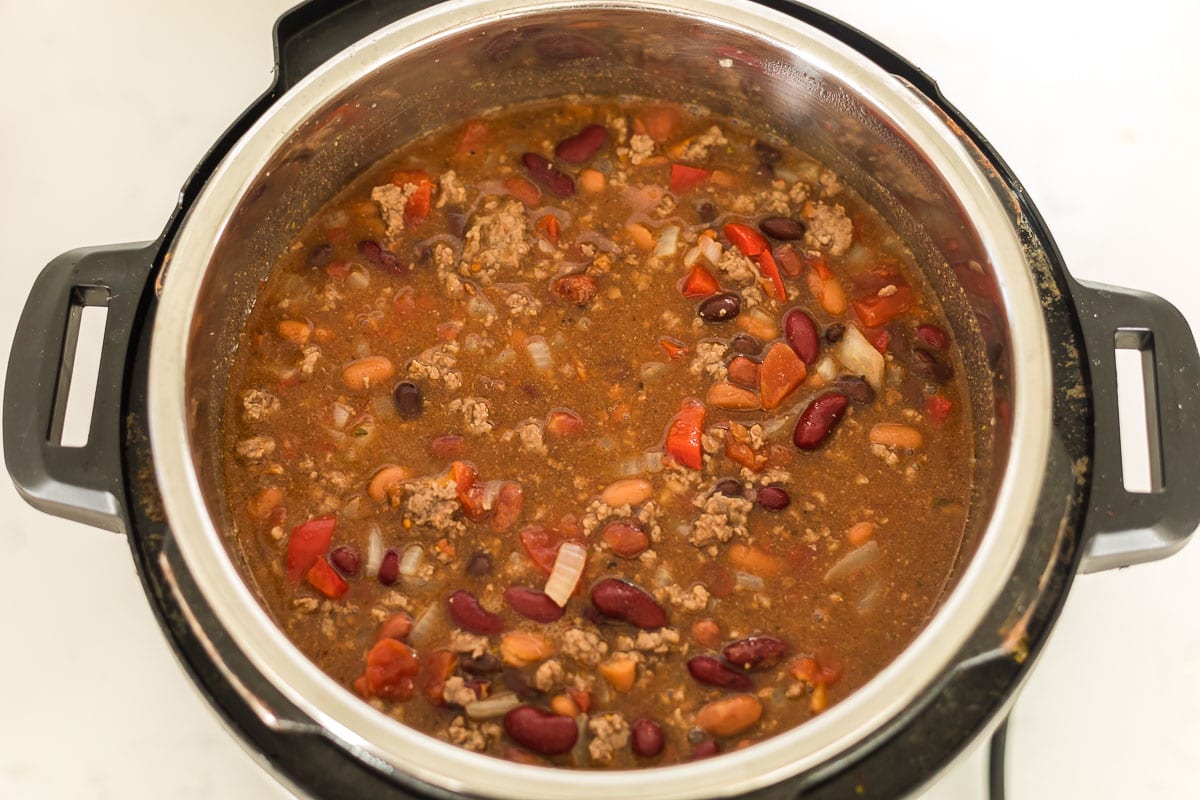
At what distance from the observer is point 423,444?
84.4 inches

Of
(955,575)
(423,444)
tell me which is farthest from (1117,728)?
(423,444)

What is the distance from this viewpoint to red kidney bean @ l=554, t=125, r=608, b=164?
243cm

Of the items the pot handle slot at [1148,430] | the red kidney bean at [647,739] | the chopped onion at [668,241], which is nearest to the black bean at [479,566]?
the red kidney bean at [647,739]

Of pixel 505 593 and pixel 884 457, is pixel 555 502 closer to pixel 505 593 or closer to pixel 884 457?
pixel 505 593

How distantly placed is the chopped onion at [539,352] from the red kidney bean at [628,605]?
46 cm

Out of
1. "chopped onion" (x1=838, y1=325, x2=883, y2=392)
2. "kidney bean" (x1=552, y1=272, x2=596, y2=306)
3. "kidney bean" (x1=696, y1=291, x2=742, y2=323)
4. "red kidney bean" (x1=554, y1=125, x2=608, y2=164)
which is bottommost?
"chopped onion" (x1=838, y1=325, x2=883, y2=392)

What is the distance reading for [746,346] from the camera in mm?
2207

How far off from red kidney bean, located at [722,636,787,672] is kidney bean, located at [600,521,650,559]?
231 mm

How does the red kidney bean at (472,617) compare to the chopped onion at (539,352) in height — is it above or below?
below

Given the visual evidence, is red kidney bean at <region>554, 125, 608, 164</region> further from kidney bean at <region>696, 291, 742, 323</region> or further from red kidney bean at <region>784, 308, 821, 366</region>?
red kidney bean at <region>784, 308, 821, 366</region>

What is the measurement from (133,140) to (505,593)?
4.99ft

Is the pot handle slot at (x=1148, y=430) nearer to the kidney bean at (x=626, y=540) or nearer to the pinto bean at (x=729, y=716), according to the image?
the pinto bean at (x=729, y=716)

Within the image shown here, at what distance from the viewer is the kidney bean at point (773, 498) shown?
6.79 feet

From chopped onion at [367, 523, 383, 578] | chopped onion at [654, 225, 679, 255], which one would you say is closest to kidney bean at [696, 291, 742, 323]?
chopped onion at [654, 225, 679, 255]
